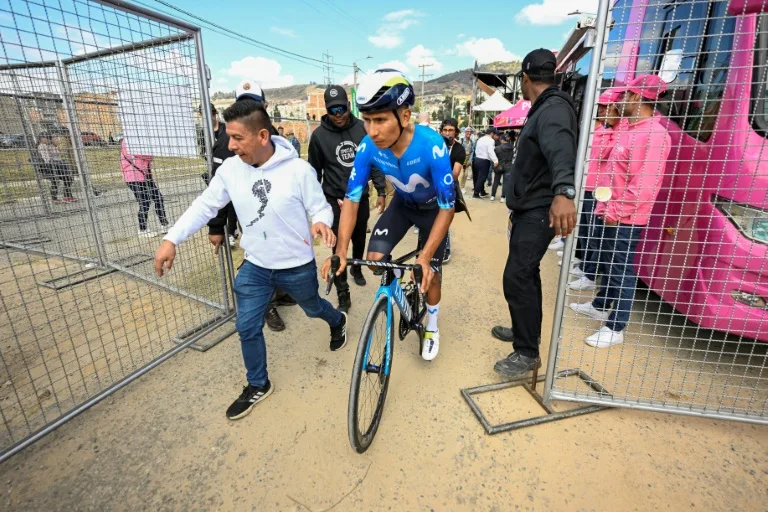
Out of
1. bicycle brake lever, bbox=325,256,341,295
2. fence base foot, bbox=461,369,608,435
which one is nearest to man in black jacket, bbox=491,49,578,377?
fence base foot, bbox=461,369,608,435

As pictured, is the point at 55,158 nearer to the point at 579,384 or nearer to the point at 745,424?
the point at 579,384

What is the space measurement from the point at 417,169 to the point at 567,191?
937mm

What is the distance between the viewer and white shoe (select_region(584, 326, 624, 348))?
10.8 feet

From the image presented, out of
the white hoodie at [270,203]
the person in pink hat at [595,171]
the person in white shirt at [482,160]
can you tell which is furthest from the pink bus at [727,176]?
the person in white shirt at [482,160]

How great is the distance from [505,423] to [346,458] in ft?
3.41

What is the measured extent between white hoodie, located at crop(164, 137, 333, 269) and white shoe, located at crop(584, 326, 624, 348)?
2508mm

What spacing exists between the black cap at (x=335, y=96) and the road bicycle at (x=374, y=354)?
202 cm

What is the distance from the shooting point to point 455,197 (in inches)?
102

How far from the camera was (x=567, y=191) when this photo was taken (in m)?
2.00

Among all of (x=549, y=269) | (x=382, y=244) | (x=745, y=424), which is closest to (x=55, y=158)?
(x=382, y=244)

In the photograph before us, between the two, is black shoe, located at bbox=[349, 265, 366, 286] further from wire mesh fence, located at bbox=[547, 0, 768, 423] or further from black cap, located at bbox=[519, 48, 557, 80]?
black cap, located at bbox=[519, 48, 557, 80]

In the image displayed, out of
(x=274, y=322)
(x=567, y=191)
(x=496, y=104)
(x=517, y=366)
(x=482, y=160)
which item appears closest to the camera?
(x=567, y=191)

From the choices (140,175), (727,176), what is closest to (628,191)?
(727,176)

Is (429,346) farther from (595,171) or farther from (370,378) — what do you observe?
(595,171)
